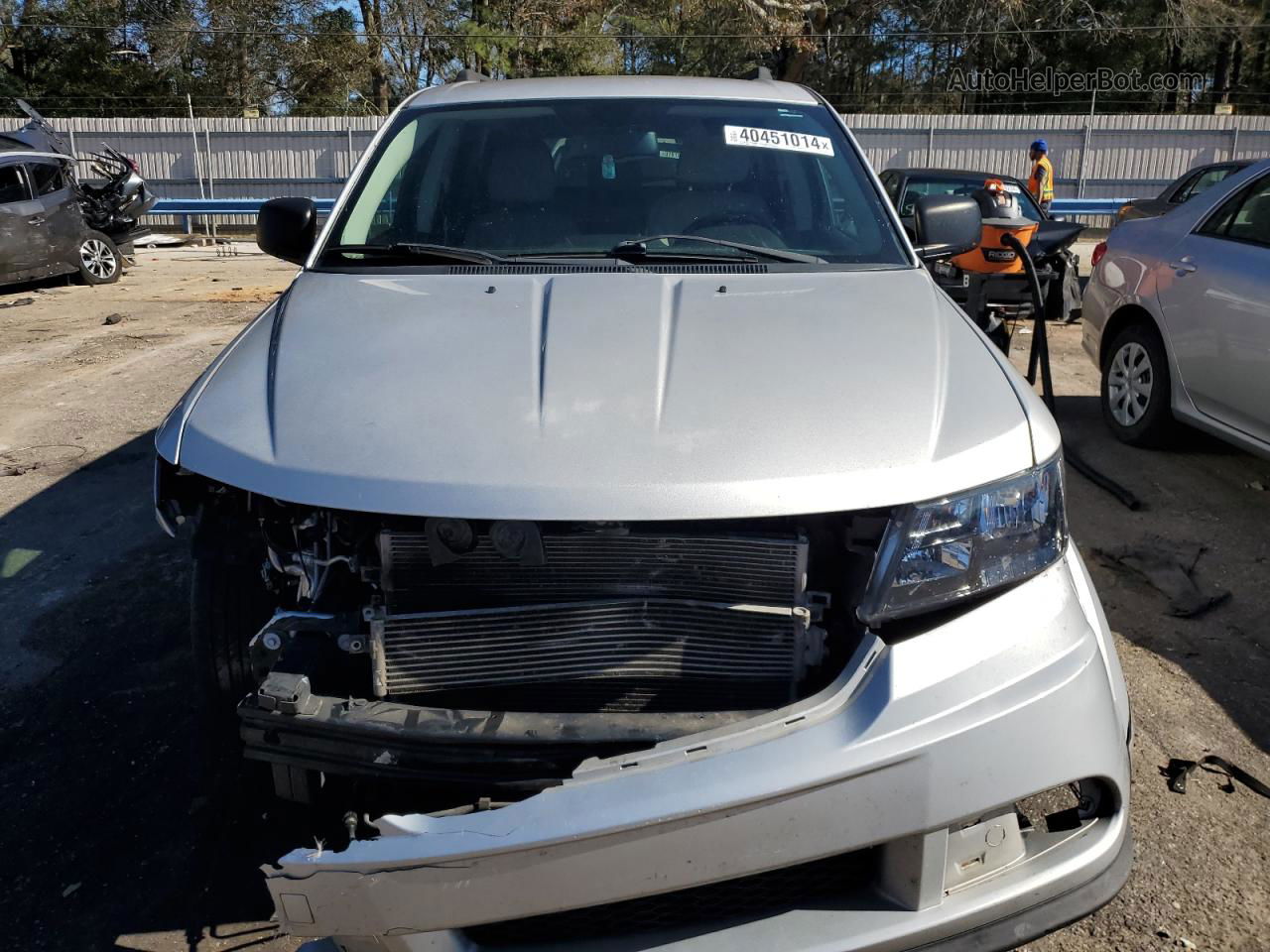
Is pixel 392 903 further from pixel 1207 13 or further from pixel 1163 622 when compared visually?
pixel 1207 13

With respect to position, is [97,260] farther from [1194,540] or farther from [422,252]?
[1194,540]

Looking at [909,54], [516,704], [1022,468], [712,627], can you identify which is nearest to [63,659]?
[516,704]

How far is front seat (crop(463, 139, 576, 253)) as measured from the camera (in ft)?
10.5

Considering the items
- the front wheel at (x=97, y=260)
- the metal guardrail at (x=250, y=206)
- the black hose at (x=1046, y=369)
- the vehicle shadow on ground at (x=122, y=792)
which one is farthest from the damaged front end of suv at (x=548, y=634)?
the metal guardrail at (x=250, y=206)

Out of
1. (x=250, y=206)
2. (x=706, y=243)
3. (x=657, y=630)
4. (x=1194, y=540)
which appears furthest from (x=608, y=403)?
(x=250, y=206)

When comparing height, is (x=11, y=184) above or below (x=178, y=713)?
above

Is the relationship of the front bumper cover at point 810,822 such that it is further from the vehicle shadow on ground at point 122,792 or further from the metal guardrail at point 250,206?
the metal guardrail at point 250,206

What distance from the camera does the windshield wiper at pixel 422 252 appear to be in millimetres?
3018

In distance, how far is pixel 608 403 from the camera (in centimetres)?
211

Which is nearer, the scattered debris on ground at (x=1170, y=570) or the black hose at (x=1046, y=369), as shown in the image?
the scattered debris on ground at (x=1170, y=570)

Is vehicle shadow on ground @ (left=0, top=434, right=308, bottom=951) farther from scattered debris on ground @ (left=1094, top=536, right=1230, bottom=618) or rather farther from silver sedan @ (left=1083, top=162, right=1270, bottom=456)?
silver sedan @ (left=1083, top=162, right=1270, bottom=456)

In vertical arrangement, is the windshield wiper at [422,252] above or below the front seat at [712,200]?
below

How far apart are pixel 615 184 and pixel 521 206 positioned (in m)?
0.30

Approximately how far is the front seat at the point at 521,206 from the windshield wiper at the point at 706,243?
203 millimetres
